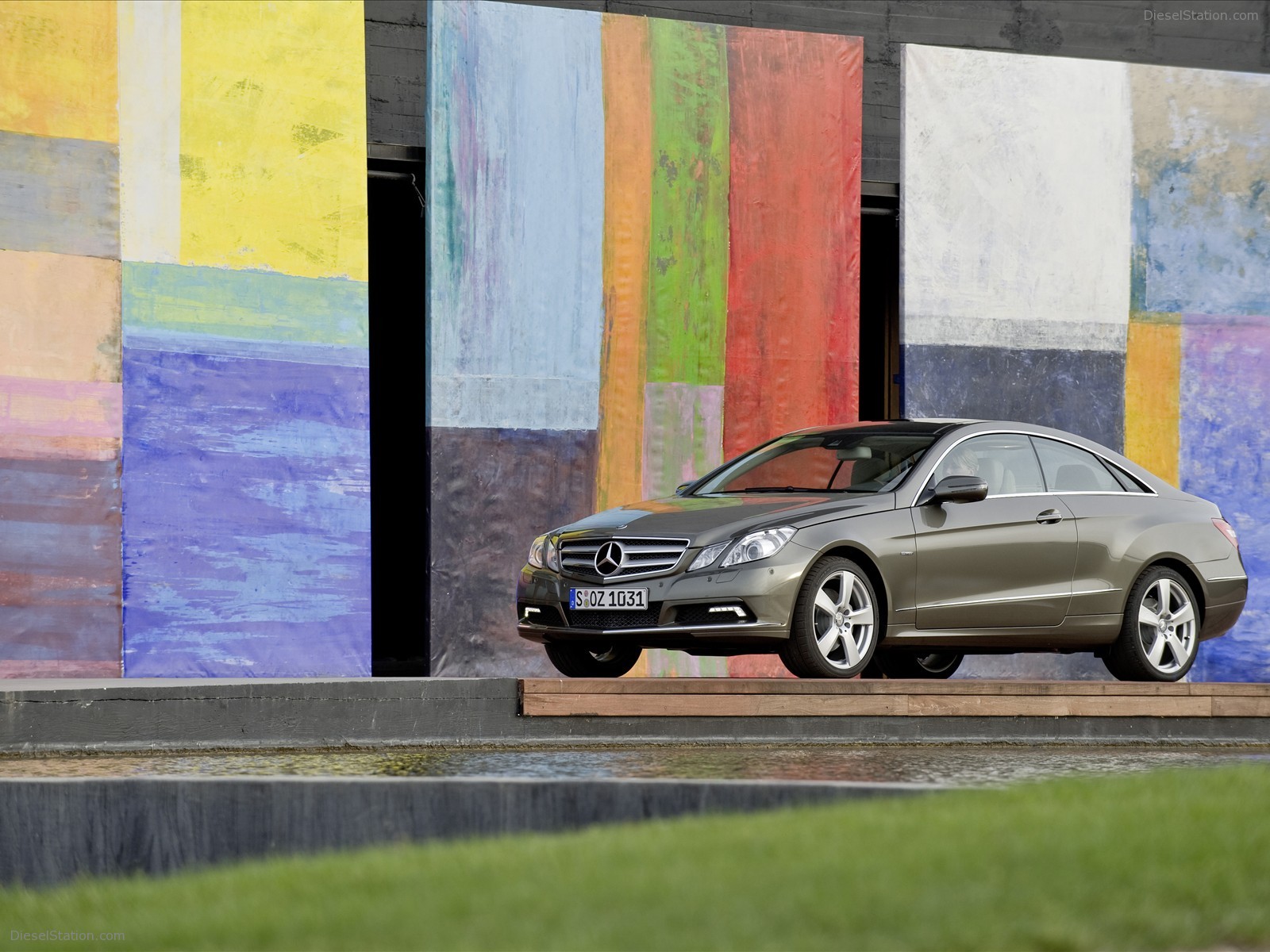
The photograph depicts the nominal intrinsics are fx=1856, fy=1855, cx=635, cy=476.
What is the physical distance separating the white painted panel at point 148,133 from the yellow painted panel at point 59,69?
4.2 inches

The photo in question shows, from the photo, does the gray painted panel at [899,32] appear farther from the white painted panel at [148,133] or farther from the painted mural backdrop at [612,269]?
the white painted panel at [148,133]

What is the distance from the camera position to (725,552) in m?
9.73

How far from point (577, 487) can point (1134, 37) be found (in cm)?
822

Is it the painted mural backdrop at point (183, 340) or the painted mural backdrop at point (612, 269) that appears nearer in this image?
the painted mural backdrop at point (183, 340)

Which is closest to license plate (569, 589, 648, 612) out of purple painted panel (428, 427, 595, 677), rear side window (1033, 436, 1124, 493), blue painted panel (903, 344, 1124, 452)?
rear side window (1033, 436, 1124, 493)

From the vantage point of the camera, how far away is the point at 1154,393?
17141mm

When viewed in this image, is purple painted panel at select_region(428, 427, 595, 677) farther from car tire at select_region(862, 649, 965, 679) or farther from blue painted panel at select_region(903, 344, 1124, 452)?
blue painted panel at select_region(903, 344, 1124, 452)

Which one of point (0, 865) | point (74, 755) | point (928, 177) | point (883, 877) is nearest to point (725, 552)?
point (74, 755)

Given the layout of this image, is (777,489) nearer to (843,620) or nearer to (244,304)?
(843,620)

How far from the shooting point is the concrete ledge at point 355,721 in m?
9.29

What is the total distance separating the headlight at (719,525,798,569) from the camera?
9695 mm

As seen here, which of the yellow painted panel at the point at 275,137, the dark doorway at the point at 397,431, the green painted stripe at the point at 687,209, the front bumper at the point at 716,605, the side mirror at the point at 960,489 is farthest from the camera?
the dark doorway at the point at 397,431

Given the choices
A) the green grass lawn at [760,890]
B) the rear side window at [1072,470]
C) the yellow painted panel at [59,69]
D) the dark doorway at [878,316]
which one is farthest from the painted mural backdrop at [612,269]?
the green grass lawn at [760,890]

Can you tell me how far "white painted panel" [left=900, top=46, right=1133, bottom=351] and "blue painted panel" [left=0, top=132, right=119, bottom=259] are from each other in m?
6.66
